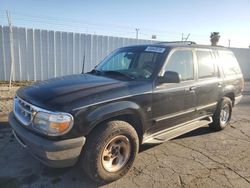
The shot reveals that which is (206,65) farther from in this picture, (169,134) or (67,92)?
(67,92)

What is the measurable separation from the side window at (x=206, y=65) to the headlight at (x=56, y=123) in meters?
2.85

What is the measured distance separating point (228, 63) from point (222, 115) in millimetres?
1238

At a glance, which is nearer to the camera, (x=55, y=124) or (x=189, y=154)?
(x=55, y=124)

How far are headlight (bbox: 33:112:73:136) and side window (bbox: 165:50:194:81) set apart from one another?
6.33 ft

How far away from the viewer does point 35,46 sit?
34.1 feet

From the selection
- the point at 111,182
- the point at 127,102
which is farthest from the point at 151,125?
the point at 111,182

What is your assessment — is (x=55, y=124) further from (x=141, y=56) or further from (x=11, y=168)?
(x=141, y=56)

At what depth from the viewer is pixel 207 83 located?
15.5 ft

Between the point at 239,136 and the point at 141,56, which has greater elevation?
the point at 141,56

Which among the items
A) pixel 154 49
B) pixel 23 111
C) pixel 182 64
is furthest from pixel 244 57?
pixel 23 111

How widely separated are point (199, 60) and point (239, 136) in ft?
6.69

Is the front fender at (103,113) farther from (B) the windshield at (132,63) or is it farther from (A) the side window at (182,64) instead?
(A) the side window at (182,64)

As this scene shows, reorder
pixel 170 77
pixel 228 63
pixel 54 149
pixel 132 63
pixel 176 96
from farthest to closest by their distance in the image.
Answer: pixel 228 63, pixel 132 63, pixel 176 96, pixel 170 77, pixel 54 149

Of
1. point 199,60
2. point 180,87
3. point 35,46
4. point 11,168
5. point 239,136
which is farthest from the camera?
point 35,46
